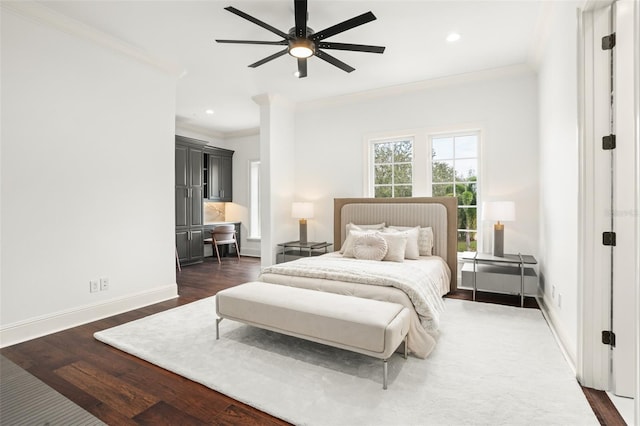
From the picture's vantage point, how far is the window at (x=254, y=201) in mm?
7633

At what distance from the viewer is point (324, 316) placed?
2.26 meters

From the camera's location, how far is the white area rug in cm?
176

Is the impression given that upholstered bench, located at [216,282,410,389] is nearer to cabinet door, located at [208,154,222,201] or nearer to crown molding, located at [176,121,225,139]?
cabinet door, located at [208,154,222,201]

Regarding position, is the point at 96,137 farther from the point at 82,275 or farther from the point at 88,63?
the point at 82,275

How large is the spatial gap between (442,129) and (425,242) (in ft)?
5.50

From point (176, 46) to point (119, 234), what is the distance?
7.08 ft

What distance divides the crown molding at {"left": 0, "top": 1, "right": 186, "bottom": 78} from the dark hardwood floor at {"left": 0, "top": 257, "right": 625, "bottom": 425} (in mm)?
2808

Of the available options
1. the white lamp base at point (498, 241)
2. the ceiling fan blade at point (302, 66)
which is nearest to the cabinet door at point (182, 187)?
the ceiling fan blade at point (302, 66)

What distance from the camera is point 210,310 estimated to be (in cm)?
355

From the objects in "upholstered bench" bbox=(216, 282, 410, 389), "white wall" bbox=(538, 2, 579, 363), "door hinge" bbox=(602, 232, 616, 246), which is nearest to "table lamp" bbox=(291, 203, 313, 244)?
"upholstered bench" bbox=(216, 282, 410, 389)

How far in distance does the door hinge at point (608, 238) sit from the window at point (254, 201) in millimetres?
6489

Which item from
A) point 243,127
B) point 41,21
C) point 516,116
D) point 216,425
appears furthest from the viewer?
point 243,127

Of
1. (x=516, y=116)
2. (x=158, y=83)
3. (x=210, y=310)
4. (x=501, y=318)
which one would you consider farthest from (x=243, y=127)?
(x=501, y=318)

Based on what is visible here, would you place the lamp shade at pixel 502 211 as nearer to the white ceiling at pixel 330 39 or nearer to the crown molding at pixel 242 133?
the white ceiling at pixel 330 39
